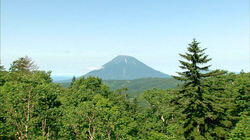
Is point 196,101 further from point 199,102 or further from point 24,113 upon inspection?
point 24,113

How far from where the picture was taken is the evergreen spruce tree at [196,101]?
65.8ft

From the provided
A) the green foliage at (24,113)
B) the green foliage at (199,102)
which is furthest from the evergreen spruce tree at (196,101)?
the green foliage at (24,113)

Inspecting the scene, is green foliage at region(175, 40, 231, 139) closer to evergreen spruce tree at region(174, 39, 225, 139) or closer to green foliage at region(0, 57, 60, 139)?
evergreen spruce tree at region(174, 39, 225, 139)

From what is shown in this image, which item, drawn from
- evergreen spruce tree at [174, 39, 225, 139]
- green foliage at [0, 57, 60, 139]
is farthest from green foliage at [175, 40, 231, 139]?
green foliage at [0, 57, 60, 139]

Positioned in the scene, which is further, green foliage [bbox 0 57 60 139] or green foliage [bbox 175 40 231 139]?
green foliage [bbox 175 40 231 139]

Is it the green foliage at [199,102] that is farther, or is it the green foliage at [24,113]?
the green foliage at [199,102]

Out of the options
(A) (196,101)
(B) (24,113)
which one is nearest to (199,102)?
(A) (196,101)

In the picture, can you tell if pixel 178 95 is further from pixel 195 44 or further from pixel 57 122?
pixel 57 122

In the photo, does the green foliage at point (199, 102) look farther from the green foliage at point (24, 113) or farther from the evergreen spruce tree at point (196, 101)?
the green foliage at point (24, 113)

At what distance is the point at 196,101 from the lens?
767 inches

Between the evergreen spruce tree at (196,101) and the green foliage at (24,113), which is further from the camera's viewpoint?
the evergreen spruce tree at (196,101)

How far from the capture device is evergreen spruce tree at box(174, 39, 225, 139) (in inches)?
790

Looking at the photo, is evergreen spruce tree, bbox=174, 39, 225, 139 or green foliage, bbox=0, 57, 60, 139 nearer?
green foliage, bbox=0, 57, 60, 139

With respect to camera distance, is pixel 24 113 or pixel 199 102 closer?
pixel 24 113
